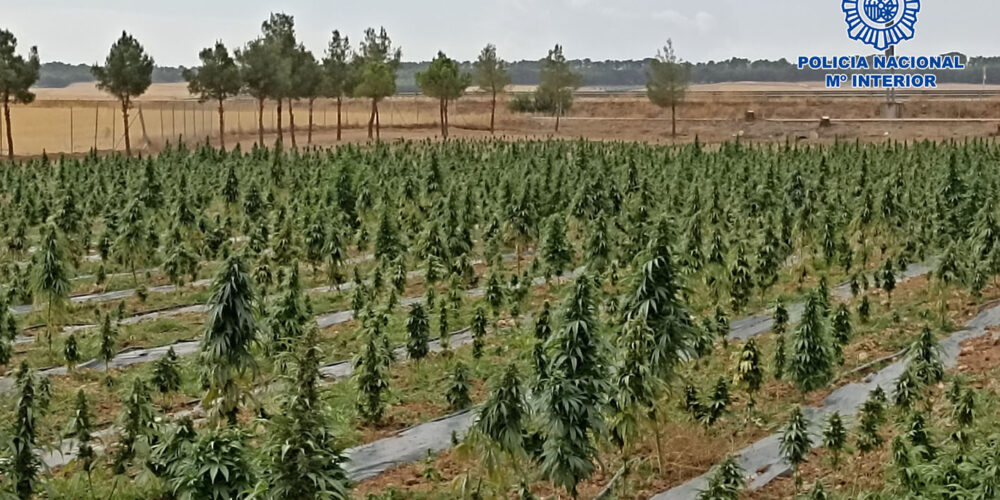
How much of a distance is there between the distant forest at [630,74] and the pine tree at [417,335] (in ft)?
420

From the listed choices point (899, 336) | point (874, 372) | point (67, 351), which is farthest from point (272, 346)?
point (899, 336)

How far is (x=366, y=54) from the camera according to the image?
5934 cm

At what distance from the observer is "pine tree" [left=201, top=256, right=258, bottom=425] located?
24.9 feet

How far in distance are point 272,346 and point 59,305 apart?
2.96 m

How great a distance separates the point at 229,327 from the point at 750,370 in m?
4.54

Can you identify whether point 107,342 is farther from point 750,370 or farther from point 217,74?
point 217,74

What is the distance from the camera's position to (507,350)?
11.9 metres

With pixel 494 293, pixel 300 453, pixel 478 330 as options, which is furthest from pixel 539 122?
pixel 300 453

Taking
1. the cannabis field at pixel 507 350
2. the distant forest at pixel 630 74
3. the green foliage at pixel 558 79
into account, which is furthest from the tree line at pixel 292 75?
the distant forest at pixel 630 74

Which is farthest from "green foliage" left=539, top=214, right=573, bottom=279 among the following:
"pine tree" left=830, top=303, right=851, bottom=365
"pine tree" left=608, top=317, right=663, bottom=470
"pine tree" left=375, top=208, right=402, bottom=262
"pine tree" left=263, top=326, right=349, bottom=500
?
"pine tree" left=263, top=326, right=349, bottom=500

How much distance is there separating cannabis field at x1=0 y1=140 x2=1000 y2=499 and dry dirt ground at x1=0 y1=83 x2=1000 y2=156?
29.4m

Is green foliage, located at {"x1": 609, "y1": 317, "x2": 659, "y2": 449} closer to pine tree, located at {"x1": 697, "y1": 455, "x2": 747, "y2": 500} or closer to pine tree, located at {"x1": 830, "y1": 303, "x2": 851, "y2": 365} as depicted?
pine tree, located at {"x1": 697, "y1": 455, "x2": 747, "y2": 500}

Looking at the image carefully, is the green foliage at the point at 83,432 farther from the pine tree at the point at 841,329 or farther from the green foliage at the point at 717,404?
the pine tree at the point at 841,329

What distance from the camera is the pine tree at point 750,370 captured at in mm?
9055
